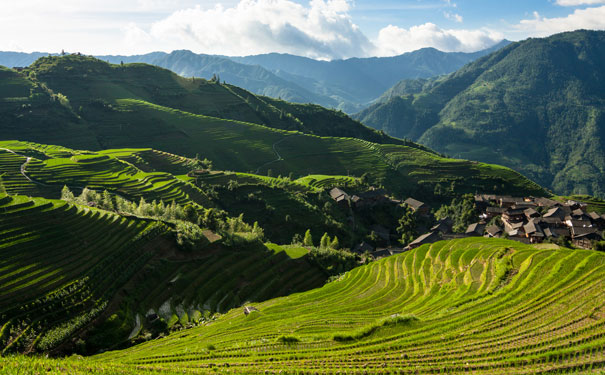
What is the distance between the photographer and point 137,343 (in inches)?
1359

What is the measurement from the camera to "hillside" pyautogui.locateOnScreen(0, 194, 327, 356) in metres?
32.5

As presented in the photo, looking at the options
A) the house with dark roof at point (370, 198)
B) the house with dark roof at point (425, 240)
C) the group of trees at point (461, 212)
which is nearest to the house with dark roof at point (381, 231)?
the house with dark roof at point (425, 240)

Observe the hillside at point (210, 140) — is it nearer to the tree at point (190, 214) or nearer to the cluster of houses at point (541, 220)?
the cluster of houses at point (541, 220)

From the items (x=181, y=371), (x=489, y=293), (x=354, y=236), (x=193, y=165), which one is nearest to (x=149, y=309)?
(x=181, y=371)

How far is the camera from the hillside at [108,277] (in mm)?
32469

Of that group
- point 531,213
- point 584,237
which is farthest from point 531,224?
point 531,213

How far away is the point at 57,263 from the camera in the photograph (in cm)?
3794

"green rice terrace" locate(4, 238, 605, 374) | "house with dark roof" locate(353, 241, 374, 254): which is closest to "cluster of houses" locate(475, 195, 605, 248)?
"house with dark roof" locate(353, 241, 374, 254)

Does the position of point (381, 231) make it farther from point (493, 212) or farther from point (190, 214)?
point (190, 214)

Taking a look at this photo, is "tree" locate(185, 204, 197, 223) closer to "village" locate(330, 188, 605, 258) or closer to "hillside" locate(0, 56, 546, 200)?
"village" locate(330, 188, 605, 258)

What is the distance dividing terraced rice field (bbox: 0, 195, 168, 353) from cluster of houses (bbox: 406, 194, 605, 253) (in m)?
61.3

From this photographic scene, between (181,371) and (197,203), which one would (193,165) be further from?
(181,371)

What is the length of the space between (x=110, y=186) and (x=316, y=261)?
48.7 metres

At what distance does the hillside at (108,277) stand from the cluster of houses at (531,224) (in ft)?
156
